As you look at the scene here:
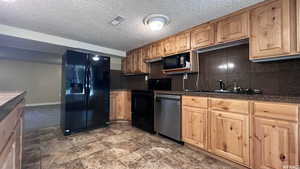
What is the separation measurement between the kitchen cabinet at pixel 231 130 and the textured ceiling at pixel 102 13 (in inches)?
53.4

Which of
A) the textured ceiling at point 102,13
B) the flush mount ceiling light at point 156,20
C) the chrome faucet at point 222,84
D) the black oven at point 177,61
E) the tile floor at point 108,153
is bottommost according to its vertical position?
the tile floor at point 108,153

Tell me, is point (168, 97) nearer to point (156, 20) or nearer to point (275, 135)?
point (156, 20)

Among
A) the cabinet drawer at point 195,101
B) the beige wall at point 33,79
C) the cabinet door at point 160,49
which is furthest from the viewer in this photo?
the beige wall at point 33,79

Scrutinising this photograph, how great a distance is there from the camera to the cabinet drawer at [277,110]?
1.29m

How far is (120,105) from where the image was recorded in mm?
3807

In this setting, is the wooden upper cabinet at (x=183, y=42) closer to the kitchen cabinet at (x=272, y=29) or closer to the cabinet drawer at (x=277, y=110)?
the kitchen cabinet at (x=272, y=29)

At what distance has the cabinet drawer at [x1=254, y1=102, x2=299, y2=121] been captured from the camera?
4.24 ft

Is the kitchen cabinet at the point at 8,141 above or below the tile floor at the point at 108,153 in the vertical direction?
above

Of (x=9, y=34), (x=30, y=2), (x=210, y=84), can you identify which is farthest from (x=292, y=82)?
(x=9, y=34)

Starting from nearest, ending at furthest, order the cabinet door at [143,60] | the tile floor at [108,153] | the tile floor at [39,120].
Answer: the tile floor at [108,153] → the tile floor at [39,120] → the cabinet door at [143,60]

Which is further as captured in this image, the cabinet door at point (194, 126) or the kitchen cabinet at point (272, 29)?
the cabinet door at point (194, 126)

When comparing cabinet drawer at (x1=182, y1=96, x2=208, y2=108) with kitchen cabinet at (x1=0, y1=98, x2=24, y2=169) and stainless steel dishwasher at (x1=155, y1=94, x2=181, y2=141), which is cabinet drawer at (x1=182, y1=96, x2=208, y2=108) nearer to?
stainless steel dishwasher at (x1=155, y1=94, x2=181, y2=141)

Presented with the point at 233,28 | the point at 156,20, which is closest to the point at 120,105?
the point at 156,20

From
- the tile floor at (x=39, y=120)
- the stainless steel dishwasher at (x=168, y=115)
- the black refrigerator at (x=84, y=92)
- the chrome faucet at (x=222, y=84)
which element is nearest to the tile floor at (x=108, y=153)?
the stainless steel dishwasher at (x=168, y=115)
